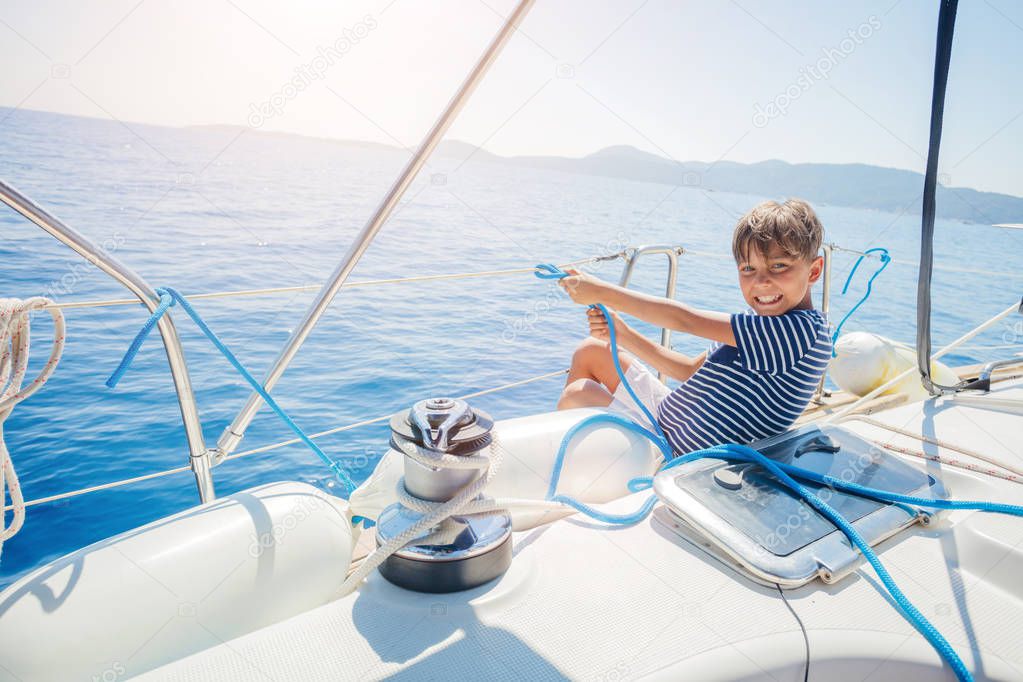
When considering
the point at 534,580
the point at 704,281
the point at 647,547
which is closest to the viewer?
the point at 534,580

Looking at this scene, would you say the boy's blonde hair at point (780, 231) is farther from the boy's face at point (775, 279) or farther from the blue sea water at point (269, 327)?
the blue sea water at point (269, 327)

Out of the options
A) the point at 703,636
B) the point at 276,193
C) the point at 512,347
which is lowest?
the point at 512,347

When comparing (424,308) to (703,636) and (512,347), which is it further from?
(703,636)

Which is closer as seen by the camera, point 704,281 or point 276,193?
point 704,281

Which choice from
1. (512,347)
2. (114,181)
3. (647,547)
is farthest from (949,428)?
(114,181)

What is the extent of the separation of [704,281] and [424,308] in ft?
18.8

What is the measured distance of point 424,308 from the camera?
229 inches

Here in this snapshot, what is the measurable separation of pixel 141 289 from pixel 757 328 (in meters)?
1.34

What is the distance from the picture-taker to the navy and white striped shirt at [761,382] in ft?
4.98

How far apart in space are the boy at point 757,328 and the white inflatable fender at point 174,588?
821mm

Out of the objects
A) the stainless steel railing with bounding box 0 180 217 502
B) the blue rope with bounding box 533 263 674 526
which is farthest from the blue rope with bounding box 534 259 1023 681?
the stainless steel railing with bounding box 0 180 217 502

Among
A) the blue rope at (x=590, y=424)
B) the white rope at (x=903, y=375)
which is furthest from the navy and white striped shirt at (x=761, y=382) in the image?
the white rope at (x=903, y=375)

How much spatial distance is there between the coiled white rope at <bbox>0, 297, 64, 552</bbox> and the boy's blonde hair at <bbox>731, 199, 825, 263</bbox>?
1.44 meters

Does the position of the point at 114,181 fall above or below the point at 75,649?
above
